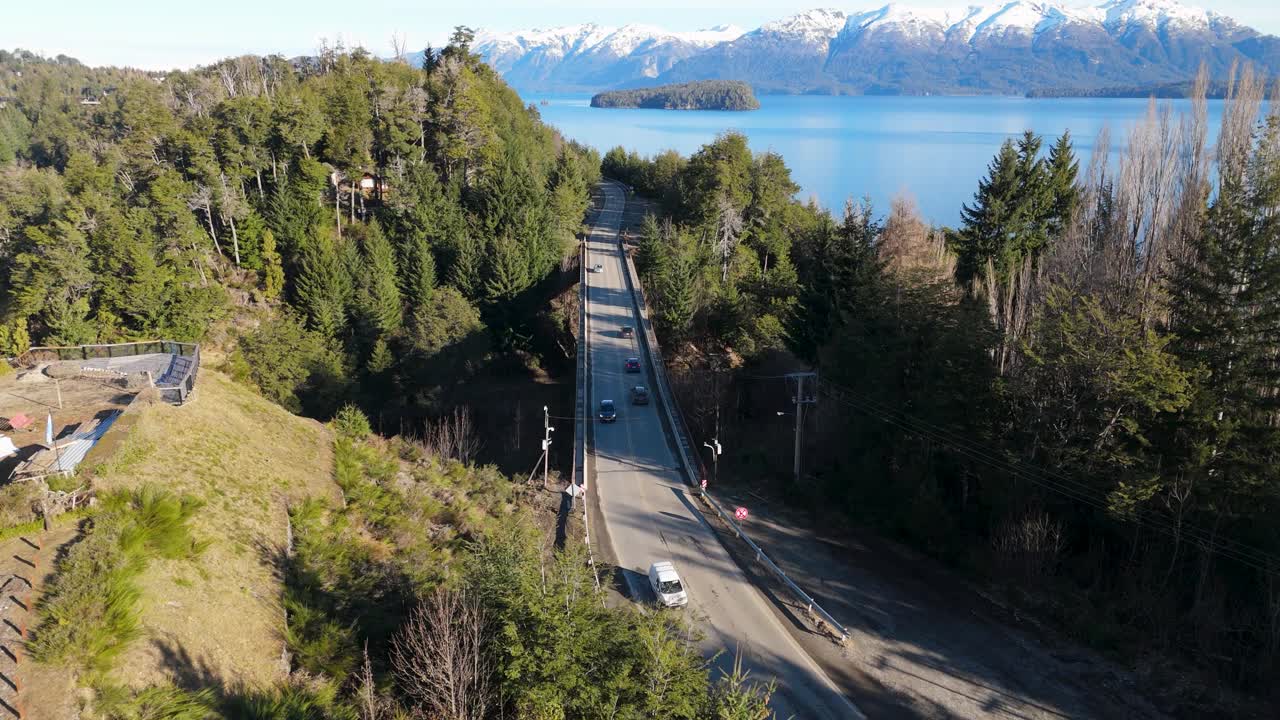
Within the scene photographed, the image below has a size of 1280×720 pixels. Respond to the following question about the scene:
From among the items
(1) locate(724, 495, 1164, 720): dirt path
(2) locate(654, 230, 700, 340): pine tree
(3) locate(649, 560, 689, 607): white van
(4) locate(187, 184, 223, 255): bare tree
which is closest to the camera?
(1) locate(724, 495, 1164, 720): dirt path

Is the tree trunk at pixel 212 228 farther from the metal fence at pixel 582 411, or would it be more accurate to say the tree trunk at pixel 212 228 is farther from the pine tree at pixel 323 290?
the metal fence at pixel 582 411

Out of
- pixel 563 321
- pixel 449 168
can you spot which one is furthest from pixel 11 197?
pixel 563 321

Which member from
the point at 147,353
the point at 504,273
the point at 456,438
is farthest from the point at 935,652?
the point at 504,273

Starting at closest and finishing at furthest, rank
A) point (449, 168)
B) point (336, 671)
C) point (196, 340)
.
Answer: point (336, 671), point (196, 340), point (449, 168)

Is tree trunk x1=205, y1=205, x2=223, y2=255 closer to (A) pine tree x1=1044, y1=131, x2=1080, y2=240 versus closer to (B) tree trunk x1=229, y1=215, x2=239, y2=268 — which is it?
(B) tree trunk x1=229, y1=215, x2=239, y2=268

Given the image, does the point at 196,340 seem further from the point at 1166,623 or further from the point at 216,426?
the point at 1166,623

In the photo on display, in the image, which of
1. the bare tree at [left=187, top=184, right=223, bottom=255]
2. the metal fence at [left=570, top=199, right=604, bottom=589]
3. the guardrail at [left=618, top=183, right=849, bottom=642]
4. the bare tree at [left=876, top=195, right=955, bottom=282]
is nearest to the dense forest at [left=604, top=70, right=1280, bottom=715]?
the bare tree at [left=876, top=195, right=955, bottom=282]
